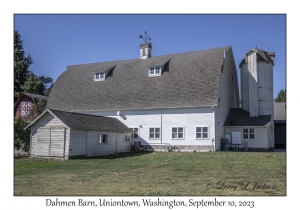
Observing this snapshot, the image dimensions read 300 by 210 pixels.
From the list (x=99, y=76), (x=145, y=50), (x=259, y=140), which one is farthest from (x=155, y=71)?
(x=259, y=140)

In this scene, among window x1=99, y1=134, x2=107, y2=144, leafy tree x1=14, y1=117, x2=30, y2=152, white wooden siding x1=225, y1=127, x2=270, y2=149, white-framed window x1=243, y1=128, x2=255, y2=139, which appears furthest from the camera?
white-framed window x1=243, y1=128, x2=255, y2=139

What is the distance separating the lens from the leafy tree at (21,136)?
2664 cm

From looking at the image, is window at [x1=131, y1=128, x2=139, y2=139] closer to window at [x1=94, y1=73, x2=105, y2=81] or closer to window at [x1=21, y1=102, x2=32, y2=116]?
window at [x1=94, y1=73, x2=105, y2=81]

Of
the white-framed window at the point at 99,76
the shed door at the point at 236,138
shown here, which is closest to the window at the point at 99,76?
the white-framed window at the point at 99,76

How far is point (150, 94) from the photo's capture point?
32781 millimetres

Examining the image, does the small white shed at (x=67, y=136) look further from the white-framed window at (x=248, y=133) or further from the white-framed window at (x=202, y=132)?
the white-framed window at (x=248, y=133)

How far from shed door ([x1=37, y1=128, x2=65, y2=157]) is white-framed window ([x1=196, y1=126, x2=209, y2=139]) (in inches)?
497

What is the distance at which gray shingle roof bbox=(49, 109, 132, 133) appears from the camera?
24.1m

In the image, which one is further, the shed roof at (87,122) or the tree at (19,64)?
the tree at (19,64)

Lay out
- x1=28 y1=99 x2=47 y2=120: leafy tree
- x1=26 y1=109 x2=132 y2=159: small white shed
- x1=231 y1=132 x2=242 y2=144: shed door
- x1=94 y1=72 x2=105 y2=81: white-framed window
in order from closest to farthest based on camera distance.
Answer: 1. x1=26 y1=109 x2=132 y2=159: small white shed
2. x1=231 y1=132 x2=242 y2=144: shed door
3. x1=28 y1=99 x2=47 y2=120: leafy tree
4. x1=94 y1=72 x2=105 y2=81: white-framed window

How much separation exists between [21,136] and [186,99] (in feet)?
50.2

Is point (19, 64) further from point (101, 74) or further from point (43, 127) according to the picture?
point (43, 127)

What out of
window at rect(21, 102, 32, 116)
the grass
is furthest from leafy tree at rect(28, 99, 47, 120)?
the grass

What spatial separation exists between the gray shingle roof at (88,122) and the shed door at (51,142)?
1020 mm
